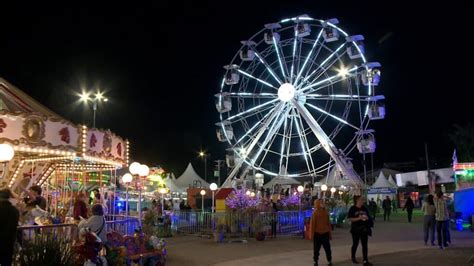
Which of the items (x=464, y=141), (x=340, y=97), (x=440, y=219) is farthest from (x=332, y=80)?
(x=464, y=141)

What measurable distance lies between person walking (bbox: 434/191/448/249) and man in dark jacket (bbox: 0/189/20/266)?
1112cm

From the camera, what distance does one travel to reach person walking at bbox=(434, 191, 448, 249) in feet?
44.7

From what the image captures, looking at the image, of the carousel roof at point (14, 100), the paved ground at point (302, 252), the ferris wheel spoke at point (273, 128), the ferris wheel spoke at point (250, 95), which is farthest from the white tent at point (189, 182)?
the carousel roof at point (14, 100)

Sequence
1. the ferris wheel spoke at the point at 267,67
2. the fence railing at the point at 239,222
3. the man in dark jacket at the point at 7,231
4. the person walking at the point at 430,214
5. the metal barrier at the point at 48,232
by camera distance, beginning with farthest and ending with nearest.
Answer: the ferris wheel spoke at the point at 267,67 < the fence railing at the point at 239,222 < the person walking at the point at 430,214 < the metal barrier at the point at 48,232 < the man in dark jacket at the point at 7,231

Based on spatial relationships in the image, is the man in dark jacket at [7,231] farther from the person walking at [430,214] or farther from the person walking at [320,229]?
the person walking at [430,214]

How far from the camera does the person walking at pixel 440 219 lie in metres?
13.6

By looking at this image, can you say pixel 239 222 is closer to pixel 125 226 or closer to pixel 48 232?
pixel 125 226

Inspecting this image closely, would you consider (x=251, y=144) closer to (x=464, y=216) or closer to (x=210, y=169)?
(x=464, y=216)

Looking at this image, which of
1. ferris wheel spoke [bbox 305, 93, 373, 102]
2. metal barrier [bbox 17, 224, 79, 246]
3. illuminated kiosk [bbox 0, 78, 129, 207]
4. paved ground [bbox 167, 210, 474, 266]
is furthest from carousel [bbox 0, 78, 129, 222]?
ferris wheel spoke [bbox 305, 93, 373, 102]

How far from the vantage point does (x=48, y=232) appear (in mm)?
7945

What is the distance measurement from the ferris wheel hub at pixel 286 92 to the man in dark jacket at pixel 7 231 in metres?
23.0

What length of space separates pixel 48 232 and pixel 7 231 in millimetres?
1039

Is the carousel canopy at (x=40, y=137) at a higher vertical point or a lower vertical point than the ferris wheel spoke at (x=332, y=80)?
lower

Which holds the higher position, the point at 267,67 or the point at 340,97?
the point at 267,67
